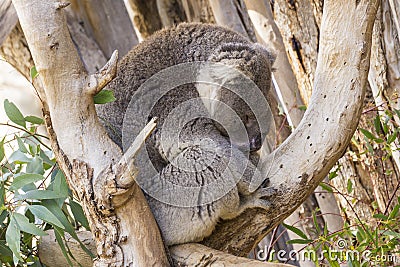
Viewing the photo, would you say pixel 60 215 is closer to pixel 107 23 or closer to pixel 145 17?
pixel 145 17

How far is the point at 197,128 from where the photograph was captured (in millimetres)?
2338

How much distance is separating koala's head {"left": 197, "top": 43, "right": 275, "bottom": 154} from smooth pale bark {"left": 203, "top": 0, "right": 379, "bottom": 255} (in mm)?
307

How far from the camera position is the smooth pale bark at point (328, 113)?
199 centimetres

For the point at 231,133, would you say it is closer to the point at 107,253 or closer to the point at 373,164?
the point at 107,253

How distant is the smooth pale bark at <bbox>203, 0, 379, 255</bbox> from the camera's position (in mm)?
1992

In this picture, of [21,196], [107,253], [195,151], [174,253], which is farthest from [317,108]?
[21,196]

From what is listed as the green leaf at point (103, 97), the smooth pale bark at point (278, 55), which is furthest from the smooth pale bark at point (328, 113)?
the smooth pale bark at point (278, 55)

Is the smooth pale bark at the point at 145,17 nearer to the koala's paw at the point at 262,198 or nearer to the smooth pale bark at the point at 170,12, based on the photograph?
the smooth pale bark at the point at 170,12

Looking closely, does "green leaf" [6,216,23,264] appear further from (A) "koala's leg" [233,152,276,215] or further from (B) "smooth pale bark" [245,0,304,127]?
(B) "smooth pale bark" [245,0,304,127]

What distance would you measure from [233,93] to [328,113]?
51 centimetres

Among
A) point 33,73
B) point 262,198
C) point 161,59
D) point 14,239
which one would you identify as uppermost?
point 33,73

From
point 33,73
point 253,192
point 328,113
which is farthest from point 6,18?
point 328,113

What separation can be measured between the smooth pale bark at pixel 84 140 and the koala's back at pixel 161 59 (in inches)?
15.8

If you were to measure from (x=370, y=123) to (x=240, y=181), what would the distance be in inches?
41.0
